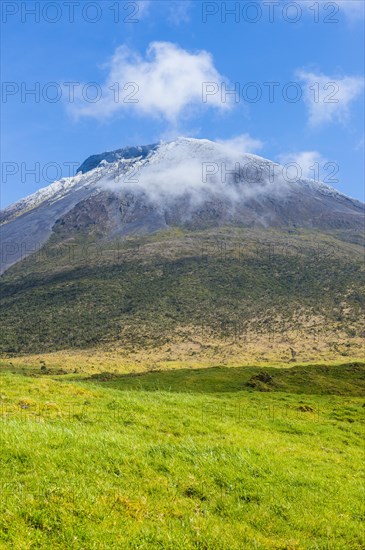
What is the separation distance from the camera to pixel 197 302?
123562mm

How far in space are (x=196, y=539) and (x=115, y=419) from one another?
8340mm

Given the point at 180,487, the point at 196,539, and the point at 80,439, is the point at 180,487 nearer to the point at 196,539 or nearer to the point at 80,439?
the point at 196,539

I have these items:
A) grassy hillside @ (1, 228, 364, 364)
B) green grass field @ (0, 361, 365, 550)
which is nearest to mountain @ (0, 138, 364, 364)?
grassy hillside @ (1, 228, 364, 364)

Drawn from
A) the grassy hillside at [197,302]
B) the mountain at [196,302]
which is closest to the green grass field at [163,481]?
the mountain at [196,302]

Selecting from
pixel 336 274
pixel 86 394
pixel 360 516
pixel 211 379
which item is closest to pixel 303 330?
pixel 336 274

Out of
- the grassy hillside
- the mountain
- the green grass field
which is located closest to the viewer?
the green grass field

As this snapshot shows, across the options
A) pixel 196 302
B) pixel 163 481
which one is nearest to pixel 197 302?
pixel 196 302

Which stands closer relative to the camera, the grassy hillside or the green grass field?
the green grass field

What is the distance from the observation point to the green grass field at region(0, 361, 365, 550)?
27.0ft

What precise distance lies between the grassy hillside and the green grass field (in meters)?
65.6

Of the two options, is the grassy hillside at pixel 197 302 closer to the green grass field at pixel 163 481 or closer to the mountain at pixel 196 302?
the mountain at pixel 196 302

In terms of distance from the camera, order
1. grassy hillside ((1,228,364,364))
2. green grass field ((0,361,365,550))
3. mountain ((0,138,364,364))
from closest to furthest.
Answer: green grass field ((0,361,365,550))
mountain ((0,138,364,364))
grassy hillside ((1,228,364,364))

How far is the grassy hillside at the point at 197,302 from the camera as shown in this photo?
310 feet

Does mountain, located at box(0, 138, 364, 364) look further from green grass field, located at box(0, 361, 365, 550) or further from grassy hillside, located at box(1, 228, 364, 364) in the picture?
green grass field, located at box(0, 361, 365, 550)
